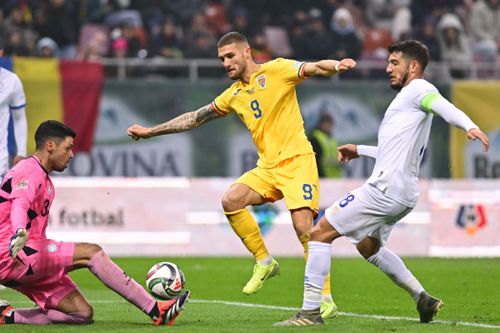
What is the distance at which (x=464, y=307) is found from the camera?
11.0 metres

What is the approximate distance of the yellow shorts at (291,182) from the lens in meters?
10.3

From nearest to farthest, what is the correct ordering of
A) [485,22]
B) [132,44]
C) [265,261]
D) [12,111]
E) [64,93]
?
[265,261], [12,111], [64,93], [132,44], [485,22]

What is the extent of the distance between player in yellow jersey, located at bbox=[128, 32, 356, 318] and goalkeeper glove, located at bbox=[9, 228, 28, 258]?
2.36 m

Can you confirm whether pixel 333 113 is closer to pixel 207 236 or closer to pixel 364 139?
pixel 364 139

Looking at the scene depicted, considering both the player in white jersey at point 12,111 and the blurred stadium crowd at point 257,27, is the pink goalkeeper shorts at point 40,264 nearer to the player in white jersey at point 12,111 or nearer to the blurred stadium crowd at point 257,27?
the player in white jersey at point 12,111

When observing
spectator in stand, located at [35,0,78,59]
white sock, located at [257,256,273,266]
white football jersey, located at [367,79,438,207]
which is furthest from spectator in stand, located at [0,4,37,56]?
white football jersey, located at [367,79,438,207]

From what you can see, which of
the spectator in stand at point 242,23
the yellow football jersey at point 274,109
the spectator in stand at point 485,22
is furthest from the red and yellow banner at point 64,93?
the yellow football jersey at point 274,109

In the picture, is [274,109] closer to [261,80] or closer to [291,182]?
[261,80]

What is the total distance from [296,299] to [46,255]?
383 centimetres

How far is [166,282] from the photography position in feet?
30.9

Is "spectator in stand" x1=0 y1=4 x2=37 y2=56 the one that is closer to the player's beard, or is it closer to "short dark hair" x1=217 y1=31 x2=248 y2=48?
"short dark hair" x1=217 y1=31 x2=248 y2=48

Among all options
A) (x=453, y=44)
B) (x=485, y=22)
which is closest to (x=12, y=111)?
(x=453, y=44)

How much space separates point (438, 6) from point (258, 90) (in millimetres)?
15378

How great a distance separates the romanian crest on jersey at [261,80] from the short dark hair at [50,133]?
2053mm
